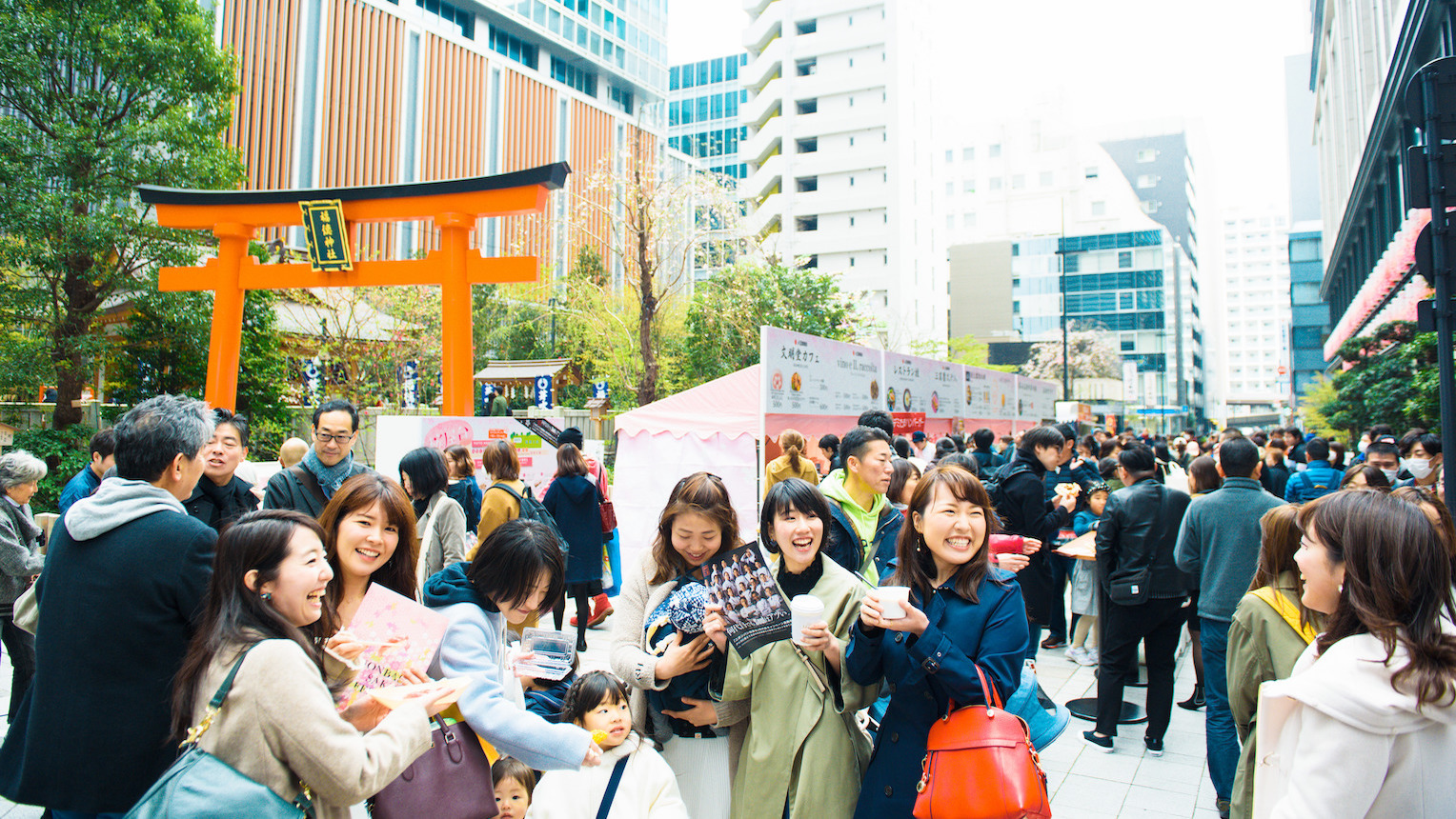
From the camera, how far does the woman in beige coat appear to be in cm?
161

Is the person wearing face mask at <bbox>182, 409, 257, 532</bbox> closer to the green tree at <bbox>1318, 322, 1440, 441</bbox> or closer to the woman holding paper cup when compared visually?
the woman holding paper cup

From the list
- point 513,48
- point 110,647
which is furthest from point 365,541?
point 513,48

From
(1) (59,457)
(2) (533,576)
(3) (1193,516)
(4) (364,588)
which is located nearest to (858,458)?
(3) (1193,516)

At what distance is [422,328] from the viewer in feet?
83.7

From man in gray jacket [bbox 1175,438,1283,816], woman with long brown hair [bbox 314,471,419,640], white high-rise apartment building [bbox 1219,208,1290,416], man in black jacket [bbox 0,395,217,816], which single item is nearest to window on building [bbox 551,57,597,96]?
man in gray jacket [bbox 1175,438,1283,816]

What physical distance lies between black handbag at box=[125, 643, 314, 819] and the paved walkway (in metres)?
2.86

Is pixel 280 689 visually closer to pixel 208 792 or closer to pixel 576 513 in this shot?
pixel 208 792

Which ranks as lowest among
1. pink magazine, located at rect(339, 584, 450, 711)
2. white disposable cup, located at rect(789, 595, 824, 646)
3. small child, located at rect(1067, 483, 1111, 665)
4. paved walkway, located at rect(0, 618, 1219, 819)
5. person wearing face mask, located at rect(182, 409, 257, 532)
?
paved walkway, located at rect(0, 618, 1219, 819)

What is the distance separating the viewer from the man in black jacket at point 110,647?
79.2 inches

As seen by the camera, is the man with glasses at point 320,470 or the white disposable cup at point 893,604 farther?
the man with glasses at point 320,470

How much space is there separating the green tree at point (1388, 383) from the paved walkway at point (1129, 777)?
888 centimetres

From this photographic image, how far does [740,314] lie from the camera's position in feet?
73.8

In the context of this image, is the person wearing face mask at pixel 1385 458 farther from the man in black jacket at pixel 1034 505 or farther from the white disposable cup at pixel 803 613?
the white disposable cup at pixel 803 613

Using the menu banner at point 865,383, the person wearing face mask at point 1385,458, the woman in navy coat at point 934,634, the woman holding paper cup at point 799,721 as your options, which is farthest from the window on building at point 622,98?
the woman holding paper cup at point 799,721
